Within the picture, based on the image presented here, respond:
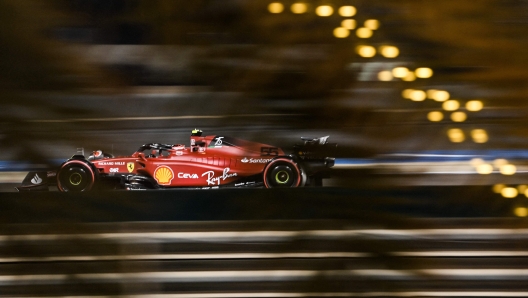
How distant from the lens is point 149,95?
1.69 feet

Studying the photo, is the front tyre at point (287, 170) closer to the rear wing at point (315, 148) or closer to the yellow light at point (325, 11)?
the rear wing at point (315, 148)

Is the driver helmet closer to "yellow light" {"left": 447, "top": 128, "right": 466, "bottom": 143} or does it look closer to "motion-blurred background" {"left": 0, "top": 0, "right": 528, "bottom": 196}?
"motion-blurred background" {"left": 0, "top": 0, "right": 528, "bottom": 196}

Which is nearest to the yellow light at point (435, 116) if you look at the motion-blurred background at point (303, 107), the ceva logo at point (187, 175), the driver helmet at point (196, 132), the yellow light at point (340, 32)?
the motion-blurred background at point (303, 107)

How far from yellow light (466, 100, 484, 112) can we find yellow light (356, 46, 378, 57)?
4.0 inches

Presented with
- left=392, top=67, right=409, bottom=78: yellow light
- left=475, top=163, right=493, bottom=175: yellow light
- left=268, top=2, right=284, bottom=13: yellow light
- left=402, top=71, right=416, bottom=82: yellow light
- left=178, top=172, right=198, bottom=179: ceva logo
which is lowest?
left=475, top=163, right=493, bottom=175: yellow light

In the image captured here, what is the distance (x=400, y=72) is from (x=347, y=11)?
0.08m

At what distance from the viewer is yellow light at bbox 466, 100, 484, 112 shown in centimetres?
51

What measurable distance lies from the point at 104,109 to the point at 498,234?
0.40m

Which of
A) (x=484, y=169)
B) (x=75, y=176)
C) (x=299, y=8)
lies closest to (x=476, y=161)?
(x=484, y=169)

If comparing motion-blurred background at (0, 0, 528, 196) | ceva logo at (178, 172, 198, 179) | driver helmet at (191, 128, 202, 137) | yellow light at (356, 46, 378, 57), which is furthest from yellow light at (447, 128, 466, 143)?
ceva logo at (178, 172, 198, 179)

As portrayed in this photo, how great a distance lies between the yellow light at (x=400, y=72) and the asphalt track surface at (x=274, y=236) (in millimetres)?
106

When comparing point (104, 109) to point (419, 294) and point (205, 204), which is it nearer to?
point (205, 204)

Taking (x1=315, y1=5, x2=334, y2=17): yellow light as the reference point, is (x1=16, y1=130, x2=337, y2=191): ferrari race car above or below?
below

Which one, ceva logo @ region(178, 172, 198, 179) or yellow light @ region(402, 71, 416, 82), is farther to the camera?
ceva logo @ region(178, 172, 198, 179)
